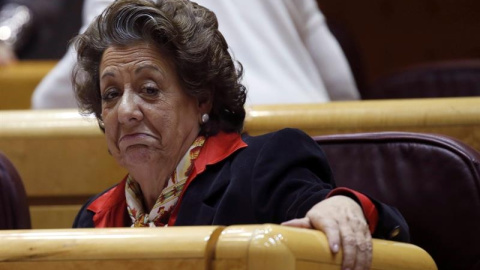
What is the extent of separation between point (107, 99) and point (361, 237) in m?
0.51

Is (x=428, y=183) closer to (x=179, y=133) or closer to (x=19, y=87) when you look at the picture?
(x=179, y=133)

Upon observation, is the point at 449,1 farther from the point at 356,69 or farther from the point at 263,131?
the point at 263,131

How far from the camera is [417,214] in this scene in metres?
1.25

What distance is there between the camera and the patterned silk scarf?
1295mm

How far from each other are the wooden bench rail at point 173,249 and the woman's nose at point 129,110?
0.40 meters

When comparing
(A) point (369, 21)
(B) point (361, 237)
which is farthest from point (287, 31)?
(A) point (369, 21)

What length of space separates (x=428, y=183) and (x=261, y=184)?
23 cm

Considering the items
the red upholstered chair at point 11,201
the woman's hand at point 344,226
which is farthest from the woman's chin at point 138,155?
the woman's hand at point 344,226

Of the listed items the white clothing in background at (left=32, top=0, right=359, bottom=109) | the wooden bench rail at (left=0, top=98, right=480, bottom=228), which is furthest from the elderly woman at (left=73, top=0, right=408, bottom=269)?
the white clothing in background at (left=32, top=0, right=359, bottom=109)

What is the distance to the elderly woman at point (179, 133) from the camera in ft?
4.00

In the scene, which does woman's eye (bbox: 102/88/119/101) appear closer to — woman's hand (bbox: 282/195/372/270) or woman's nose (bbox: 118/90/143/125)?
woman's nose (bbox: 118/90/143/125)

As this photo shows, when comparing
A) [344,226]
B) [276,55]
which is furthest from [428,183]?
[276,55]

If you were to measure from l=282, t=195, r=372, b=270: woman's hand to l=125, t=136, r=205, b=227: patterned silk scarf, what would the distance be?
12.1 inches

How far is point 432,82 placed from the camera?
2.44 m
